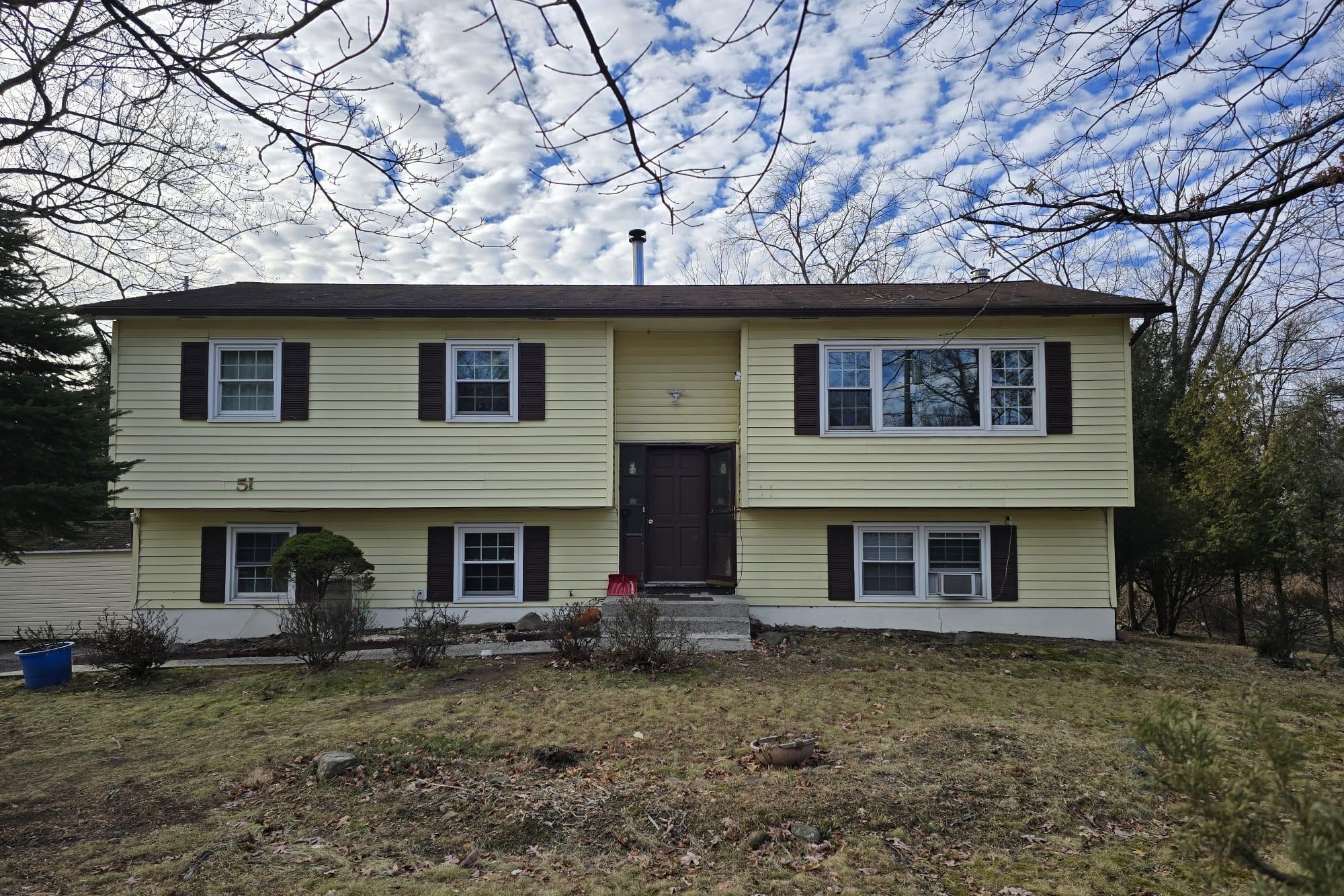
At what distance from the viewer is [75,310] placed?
10.1 metres

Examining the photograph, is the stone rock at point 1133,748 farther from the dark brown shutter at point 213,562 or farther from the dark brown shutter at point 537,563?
the dark brown shutter at point 213,562

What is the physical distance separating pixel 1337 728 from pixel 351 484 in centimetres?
1225

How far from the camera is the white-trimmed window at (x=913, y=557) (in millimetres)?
11875

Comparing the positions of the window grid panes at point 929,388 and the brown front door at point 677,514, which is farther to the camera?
the brown front door at point 677,514

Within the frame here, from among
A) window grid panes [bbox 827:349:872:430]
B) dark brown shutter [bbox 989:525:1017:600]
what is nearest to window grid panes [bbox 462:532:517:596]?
window grid panes [bbox 827:349:872:430]

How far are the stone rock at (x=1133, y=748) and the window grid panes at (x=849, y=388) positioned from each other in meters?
6.08

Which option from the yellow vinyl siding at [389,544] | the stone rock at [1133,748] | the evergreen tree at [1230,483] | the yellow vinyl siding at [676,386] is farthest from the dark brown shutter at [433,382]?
the evergreen tree at [1230,483]

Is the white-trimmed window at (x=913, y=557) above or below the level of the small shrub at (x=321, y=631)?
above

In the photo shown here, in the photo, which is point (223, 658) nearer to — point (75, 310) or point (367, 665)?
point (367, 665)

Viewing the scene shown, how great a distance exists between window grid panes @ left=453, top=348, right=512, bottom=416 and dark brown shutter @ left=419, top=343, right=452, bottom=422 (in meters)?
0.20

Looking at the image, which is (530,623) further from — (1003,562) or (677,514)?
(1003,562)

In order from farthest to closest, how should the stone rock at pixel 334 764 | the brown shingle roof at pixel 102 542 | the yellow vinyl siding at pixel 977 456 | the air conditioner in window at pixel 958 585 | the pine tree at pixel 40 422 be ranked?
the brown shingle roof at pixel 102 542 → the air conditioner in window at pixel 958 585 → the yellow vinyl siding at pixel 977 456 → the pine tree at pixel 40 422 → the stone rock at pixel 334 764

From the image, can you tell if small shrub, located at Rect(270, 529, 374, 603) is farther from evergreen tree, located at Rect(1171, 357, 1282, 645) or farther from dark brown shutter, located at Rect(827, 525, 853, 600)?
evergreen tree, located at Rect(1171, 357, 1282, 645)

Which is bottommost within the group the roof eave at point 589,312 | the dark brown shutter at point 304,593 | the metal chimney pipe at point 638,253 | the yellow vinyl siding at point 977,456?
the dark brown shutter at point 304,593
